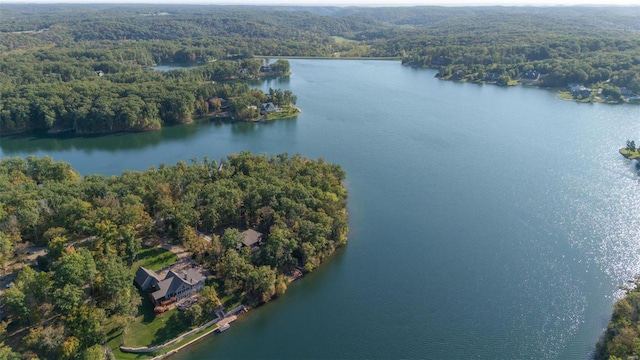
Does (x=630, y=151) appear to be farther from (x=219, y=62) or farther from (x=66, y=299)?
(x=219, y=62)

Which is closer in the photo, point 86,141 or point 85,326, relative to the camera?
point 85,326

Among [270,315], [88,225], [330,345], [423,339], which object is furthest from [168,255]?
[423,339]

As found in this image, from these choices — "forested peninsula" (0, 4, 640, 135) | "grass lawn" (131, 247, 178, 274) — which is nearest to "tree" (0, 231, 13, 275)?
"grass lawn" (131, 247, 178, 274)

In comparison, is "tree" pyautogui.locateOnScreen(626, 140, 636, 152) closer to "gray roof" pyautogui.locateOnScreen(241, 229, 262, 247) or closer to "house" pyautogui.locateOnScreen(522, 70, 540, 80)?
"house" pyautogui.locateOnScreen(522, 70, 540, 80)

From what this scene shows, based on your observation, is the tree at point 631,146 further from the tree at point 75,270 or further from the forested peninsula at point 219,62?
the tree at point 75,270

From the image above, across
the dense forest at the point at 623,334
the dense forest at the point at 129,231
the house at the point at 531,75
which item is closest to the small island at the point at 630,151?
the dense forest at the point at 623,334

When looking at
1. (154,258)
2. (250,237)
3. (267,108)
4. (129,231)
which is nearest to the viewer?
(129,231)

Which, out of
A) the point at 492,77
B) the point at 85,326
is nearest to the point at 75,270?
the point at 85,326
